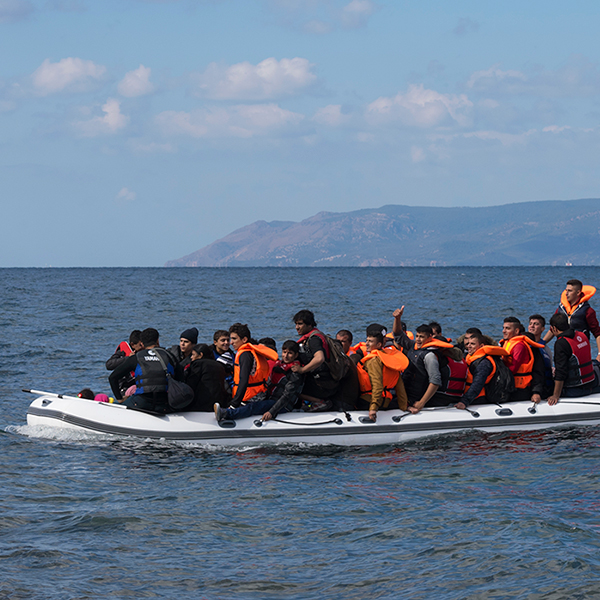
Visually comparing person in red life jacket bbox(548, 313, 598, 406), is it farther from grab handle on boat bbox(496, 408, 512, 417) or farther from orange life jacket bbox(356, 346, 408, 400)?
orange life jacket bbox(356, 346, 408, 400)

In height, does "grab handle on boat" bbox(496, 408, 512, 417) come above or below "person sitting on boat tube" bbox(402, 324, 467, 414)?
below

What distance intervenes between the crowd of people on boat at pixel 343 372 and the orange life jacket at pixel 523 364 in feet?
0.05

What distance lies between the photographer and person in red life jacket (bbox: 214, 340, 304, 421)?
908 cm

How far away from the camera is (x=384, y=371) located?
927cm

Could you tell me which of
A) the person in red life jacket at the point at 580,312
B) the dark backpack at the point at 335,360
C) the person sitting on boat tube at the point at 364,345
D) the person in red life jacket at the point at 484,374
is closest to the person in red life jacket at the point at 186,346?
the dark backpack at the point at 335,360

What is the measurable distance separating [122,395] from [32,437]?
4.47 feet

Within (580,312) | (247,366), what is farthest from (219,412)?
(580,312)

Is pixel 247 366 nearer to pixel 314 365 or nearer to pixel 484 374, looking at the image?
pixel 314 365

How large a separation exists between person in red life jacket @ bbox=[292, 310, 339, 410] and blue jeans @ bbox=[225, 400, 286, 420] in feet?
1.69

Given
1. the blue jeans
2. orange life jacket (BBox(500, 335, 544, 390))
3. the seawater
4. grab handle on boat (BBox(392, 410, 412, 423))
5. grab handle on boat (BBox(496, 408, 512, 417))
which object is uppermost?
orange life jacket (BBox(500, 335, 544, 390))

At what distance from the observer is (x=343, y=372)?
9.20m

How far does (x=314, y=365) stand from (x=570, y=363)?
3.71 metres

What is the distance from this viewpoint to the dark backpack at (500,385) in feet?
32.0

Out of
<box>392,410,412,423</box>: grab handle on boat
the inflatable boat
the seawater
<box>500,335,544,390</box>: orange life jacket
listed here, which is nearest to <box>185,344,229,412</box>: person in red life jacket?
the inflatable boat
